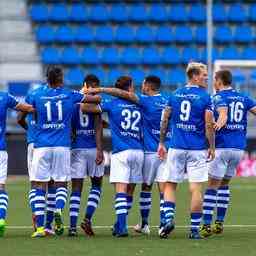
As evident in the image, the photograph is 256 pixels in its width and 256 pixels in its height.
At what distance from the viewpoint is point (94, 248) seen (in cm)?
1189

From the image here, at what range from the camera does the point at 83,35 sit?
121 feet

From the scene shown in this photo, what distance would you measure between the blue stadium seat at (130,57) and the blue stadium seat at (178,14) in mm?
2001

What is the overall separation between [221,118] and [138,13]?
24.0 metres

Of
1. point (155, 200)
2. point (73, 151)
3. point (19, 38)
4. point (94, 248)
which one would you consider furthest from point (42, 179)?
point (19, 38)

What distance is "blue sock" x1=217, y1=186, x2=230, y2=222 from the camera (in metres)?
14.4

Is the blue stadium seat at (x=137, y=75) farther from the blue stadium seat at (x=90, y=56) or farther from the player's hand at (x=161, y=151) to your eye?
the player's hand at (x=161, y=151)

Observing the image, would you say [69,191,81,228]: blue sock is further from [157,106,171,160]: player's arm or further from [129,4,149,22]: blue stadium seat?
[129,4,149,22]: blue stadium seat

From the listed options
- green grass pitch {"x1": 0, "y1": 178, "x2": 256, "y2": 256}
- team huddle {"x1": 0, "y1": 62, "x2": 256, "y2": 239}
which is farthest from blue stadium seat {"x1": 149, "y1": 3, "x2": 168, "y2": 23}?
team huddle {"x1": 0, "y1": 62, "x2": 256, "y2": 239}

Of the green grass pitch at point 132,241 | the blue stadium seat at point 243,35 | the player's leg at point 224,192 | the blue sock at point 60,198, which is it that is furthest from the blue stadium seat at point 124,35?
the blue sock at point 60,198

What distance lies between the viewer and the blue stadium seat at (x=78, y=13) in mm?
37522

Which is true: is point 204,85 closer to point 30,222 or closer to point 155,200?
point 30,222

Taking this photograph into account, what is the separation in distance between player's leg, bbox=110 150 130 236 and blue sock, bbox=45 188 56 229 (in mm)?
871

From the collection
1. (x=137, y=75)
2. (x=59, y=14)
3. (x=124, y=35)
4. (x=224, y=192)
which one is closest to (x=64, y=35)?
(x=59, y=14)

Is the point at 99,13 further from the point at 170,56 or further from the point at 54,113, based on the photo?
the point at 54,113
